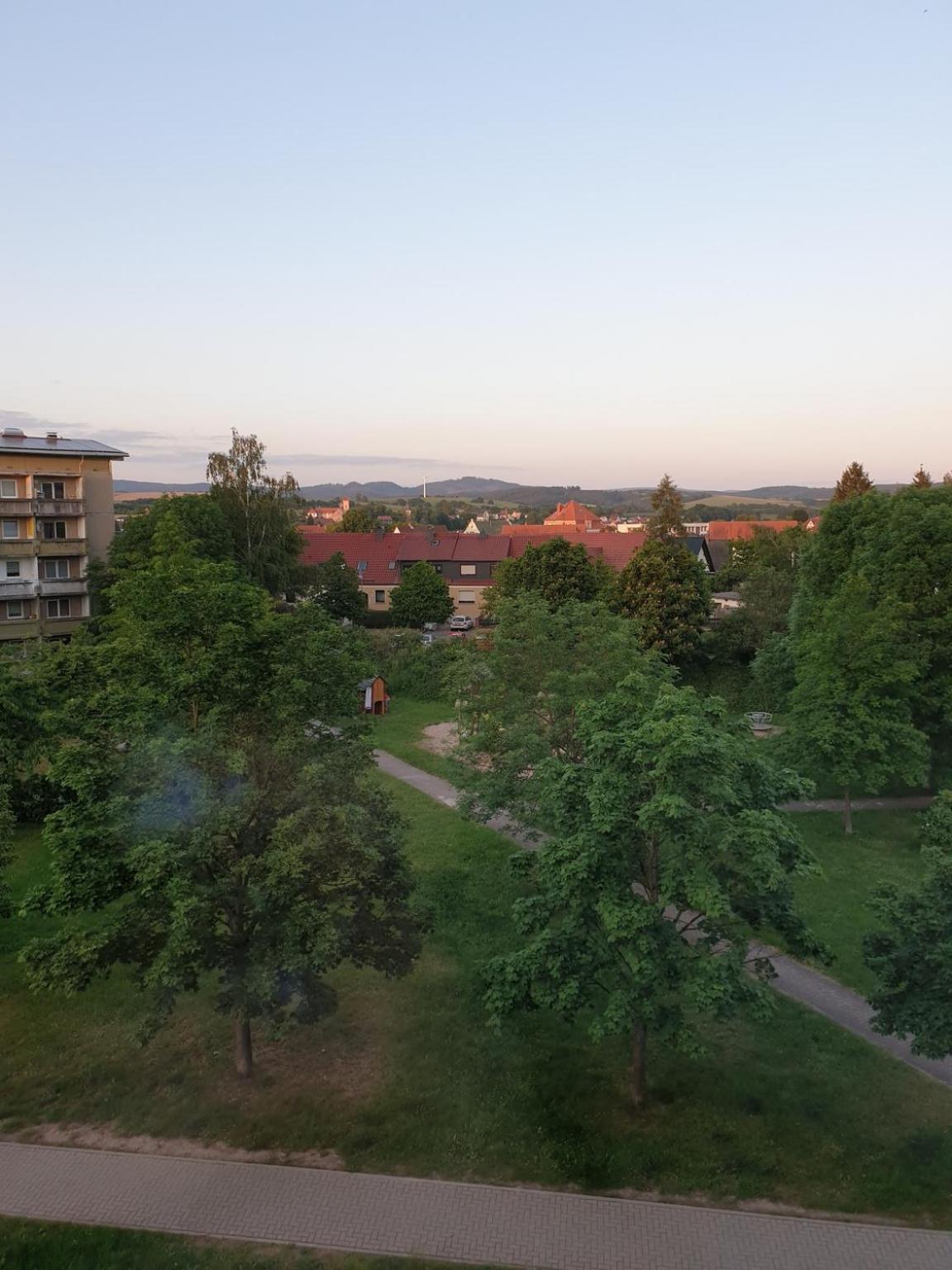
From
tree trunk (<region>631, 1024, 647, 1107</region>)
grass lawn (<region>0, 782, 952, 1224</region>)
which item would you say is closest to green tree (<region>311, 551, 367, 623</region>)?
grass lawn (<region>0, 782, 952, 1224</region>)

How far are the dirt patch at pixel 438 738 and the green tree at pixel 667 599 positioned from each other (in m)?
9.96

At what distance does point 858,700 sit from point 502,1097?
15.7 meters

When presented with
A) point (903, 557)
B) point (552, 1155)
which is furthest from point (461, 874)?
point (903, 557)

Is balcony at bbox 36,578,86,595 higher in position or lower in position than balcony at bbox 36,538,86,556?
lower

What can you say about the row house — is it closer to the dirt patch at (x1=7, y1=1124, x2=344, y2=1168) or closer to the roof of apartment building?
the roof of apartment building

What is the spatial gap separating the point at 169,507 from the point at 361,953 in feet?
121

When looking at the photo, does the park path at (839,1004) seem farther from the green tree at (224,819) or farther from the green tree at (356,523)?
the green tree at (356,523)

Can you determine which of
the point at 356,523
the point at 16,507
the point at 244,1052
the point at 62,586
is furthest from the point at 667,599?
the point at 356,523

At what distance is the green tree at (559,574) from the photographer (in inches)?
1834

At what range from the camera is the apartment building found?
4503cm

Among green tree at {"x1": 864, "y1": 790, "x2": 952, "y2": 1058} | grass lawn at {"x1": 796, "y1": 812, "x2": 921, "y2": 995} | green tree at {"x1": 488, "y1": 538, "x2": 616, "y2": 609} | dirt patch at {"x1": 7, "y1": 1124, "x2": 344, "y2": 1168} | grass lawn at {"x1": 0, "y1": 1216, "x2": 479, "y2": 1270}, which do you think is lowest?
dirt patch at {"x1": 7, "y1": 1124, "x2": 344, "y2": 1168}

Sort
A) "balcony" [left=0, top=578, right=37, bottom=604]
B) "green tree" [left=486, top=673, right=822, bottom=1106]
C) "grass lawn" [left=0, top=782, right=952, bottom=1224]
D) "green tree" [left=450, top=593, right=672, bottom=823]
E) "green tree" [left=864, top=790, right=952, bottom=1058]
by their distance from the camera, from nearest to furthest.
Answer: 1. "green tree" [left=486, top=673, right=822, bottom=1106]
2. "green tree" [left=864, top=790, right=952, bottom=1058]
3. "grass lawn" [left=0, top=782, right=952, bottom=1224]
4. "green tree" [left=450, top=593, right=672, bottom=823]
5. "balcony" [left=0, top=578, right=37, bottom=604]

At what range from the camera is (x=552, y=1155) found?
39.7 feet

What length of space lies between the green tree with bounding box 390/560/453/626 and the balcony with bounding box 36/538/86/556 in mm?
21041
